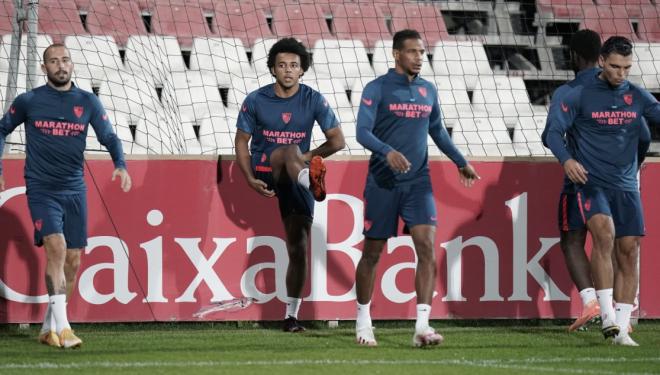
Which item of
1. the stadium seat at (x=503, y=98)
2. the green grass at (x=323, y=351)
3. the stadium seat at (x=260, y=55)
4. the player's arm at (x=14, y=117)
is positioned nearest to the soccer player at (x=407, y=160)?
the green grass at (x=323, y=351)

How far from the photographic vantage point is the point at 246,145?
293 inches

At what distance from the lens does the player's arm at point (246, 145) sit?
24.2 feet

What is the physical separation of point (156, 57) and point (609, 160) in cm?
757

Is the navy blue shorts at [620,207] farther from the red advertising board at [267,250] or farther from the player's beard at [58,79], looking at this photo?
the player's beard at [58,79]

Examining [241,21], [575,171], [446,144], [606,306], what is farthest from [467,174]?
[241,21]

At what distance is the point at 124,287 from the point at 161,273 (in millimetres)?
264

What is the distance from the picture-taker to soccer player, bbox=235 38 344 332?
24.4 ft

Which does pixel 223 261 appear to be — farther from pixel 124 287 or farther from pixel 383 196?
pixel 383 196

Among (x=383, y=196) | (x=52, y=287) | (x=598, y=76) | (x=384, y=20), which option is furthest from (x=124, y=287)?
(x=384, y=20)

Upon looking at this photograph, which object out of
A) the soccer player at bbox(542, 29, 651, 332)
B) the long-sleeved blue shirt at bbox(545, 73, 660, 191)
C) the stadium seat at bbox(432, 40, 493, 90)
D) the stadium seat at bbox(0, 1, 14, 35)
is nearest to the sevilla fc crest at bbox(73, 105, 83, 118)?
the long-sleeved blue shirt at bbox(545, 73, 660, 191)

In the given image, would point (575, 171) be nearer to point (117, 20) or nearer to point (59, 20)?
point (59, 20)

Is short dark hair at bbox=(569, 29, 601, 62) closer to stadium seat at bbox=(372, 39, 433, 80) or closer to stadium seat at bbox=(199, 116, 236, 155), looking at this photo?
stadium seat at bbox=(199, 116, 236, 155)

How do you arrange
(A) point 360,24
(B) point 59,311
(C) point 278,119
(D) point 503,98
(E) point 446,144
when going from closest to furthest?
(B) point 59,311 < (E) point 446,144 < (C) point 278,119 < (D) point 503,98 < (A) point 360,24

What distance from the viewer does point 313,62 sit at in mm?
13836
